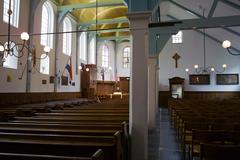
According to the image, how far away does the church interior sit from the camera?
10.5 feet

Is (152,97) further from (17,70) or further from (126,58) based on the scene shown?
(126,58)

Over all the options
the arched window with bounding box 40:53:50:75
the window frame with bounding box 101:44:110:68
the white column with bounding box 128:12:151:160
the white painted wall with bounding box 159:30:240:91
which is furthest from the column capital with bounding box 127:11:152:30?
the window frame with bounding box 101:44:110:68

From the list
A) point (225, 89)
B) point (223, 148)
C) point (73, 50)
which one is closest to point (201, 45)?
point (225, 89)

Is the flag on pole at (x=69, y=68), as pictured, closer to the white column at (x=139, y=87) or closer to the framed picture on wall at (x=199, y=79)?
the framed picture on wall at (x=199, y=79)

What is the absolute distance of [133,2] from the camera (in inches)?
175

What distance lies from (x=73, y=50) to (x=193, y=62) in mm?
10284

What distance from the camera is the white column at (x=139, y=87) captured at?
4.20 metres

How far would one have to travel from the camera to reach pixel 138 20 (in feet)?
14.5

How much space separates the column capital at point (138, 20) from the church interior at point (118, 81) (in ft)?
0.06

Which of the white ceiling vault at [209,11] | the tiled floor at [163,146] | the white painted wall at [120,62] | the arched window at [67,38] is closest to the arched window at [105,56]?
the white painted wall at [120,62]

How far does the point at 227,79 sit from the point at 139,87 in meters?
17.3

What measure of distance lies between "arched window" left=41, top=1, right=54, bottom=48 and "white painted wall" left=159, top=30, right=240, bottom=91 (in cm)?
1066

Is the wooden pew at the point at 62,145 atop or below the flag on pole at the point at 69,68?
below

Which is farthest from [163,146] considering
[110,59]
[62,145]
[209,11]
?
[110,59]
